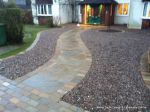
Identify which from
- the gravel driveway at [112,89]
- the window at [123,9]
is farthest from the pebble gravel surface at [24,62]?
the window at [123,9]

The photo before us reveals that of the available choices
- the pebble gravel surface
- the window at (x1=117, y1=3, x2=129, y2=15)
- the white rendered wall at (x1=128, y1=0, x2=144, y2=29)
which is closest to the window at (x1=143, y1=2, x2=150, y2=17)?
the white rendered wall at (x1=128, y1=0, x2=144, y2=29)

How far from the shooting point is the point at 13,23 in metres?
8.39

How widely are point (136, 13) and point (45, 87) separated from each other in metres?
13.0

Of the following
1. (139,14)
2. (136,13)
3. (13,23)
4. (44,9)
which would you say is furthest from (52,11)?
(13,23)

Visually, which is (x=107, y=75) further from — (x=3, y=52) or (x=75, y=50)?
(x=3, y=52)

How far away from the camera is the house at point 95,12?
561 inches

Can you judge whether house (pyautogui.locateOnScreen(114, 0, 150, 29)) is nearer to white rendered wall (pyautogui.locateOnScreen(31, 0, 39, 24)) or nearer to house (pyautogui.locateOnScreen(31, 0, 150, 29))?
house (pyautogui.locateOnScreen(31, 0, 150, 29))

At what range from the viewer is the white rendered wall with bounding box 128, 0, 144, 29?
13.9 meters

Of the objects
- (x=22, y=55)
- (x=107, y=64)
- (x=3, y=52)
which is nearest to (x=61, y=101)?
(x=107, y=64)

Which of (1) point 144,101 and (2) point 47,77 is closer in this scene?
(1) point 144,101

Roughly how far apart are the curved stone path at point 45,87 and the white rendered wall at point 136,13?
412 inches

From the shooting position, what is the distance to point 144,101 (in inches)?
132

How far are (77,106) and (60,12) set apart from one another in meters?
17.2

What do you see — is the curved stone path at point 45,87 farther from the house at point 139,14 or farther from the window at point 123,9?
the window at point 123,9
